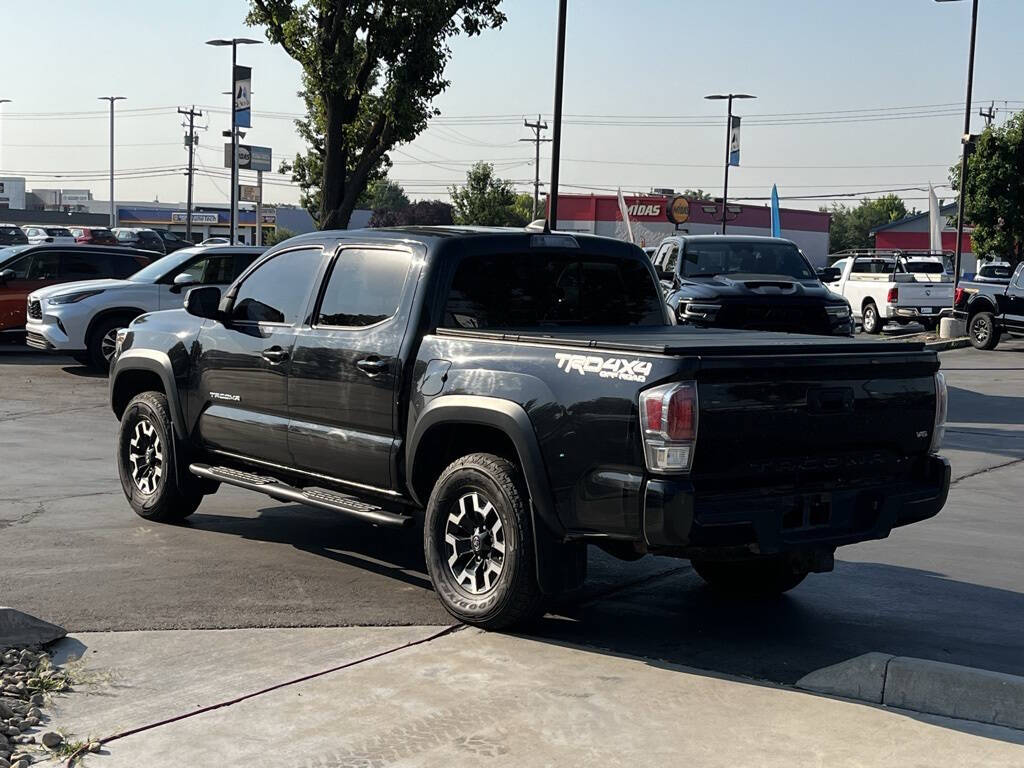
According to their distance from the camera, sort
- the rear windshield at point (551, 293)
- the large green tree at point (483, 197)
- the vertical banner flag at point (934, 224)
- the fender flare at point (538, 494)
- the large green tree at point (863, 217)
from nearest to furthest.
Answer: the fender flare at point (538, 494)
the rear windshield at point (551, 293)
the vertical banner flag at point (934, 224)
the large green tree at point (483, 197)
the large green tree at point (863, 217)

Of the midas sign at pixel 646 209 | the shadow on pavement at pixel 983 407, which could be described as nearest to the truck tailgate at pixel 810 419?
the shadow on pavement at pixel 983 407

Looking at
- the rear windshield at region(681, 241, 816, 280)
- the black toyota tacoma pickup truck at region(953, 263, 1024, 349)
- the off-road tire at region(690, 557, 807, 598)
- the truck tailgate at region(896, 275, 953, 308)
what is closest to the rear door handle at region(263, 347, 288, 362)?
the off-road tire at region(690, 557, 807, 598)

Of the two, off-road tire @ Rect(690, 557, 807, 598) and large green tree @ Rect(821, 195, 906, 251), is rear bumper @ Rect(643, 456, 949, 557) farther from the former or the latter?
large green tree @ Rect(821, 195, 906, 251)

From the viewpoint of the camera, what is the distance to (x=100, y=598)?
661 cm

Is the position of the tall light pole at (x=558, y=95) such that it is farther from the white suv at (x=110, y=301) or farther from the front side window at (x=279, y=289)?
the front side window at (x=279, y=289)

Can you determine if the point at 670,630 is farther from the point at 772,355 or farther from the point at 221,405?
the point at 221,405

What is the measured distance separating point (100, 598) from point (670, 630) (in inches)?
113

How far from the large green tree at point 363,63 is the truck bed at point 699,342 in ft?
59.6

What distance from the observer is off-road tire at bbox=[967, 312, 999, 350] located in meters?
26.1

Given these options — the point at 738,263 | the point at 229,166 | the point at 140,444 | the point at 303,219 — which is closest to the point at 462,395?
the point at 140,444

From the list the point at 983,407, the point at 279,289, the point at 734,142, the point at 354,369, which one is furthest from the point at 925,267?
the point at 354,369

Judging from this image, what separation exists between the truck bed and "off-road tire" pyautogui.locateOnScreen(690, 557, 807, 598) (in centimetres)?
123

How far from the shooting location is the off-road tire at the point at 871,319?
105ft

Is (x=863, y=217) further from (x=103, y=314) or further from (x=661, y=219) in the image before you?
(x=103, y=314)
